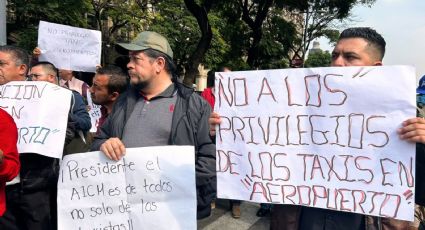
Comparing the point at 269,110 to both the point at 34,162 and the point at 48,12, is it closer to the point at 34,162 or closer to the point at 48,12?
the point at 34,162

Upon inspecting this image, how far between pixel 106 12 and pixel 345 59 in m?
14.9

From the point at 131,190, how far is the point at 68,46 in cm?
298

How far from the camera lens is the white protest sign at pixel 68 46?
14.6ft

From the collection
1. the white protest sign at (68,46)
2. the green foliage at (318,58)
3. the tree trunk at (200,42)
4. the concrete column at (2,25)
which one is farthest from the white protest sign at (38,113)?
the green foliage at (318,58)

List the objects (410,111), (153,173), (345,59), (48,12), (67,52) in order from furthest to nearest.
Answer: (48,12) < (67,52) < (153,173) < (345,59) < (410,111)

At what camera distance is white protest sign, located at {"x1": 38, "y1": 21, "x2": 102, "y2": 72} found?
4.46 meters

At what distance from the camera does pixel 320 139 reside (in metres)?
1.77

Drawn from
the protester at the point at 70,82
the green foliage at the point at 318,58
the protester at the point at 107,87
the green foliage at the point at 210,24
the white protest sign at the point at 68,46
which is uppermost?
the green foliage at the point at 318,58

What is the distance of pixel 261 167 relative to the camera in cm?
190

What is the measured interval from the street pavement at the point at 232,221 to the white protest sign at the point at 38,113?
2.53 metres

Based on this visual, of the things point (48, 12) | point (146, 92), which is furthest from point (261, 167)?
point (48, 12)

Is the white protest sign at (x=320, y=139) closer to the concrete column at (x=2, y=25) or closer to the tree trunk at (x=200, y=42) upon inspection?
the concrete column at (x=2, y=25)

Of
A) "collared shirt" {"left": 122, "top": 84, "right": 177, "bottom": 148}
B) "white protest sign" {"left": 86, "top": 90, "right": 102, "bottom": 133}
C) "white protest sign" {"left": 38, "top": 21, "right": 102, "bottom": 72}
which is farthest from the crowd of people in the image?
"white protest sign" {"left": 86, "top": 90, "right": 102, "bottom": 133}

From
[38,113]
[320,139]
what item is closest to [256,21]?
[38,113]
